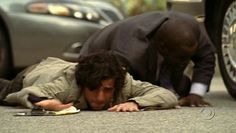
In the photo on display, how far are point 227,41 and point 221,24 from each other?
0.72 ft

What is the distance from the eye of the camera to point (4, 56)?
25.9 ft

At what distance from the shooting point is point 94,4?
916 cm

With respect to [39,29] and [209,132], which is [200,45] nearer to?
[209,132]

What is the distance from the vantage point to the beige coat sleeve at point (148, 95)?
463 centimetres

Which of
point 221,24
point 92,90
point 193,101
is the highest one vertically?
point 92,90

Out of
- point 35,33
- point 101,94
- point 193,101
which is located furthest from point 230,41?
point 35,33

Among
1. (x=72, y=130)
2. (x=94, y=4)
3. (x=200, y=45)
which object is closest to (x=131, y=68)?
(x=200, y=45)

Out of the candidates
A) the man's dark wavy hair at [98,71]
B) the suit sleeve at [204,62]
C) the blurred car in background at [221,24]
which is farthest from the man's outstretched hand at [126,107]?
the blurred car in background at [221,24]

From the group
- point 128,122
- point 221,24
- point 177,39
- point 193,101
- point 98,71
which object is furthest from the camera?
point 221,24

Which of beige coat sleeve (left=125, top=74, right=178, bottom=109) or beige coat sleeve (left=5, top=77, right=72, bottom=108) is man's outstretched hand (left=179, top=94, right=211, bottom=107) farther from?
beige coat sleeve (left=5, top=77, right=72, bottom=108)

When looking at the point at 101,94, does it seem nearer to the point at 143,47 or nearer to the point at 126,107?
the point at 126,107

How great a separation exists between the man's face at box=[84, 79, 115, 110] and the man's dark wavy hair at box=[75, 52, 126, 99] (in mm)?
31

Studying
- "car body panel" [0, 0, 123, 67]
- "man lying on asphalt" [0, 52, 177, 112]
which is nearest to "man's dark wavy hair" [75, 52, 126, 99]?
"man lying on asphalt" [0, 52, 177, 112]

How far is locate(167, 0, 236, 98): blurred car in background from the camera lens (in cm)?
583
